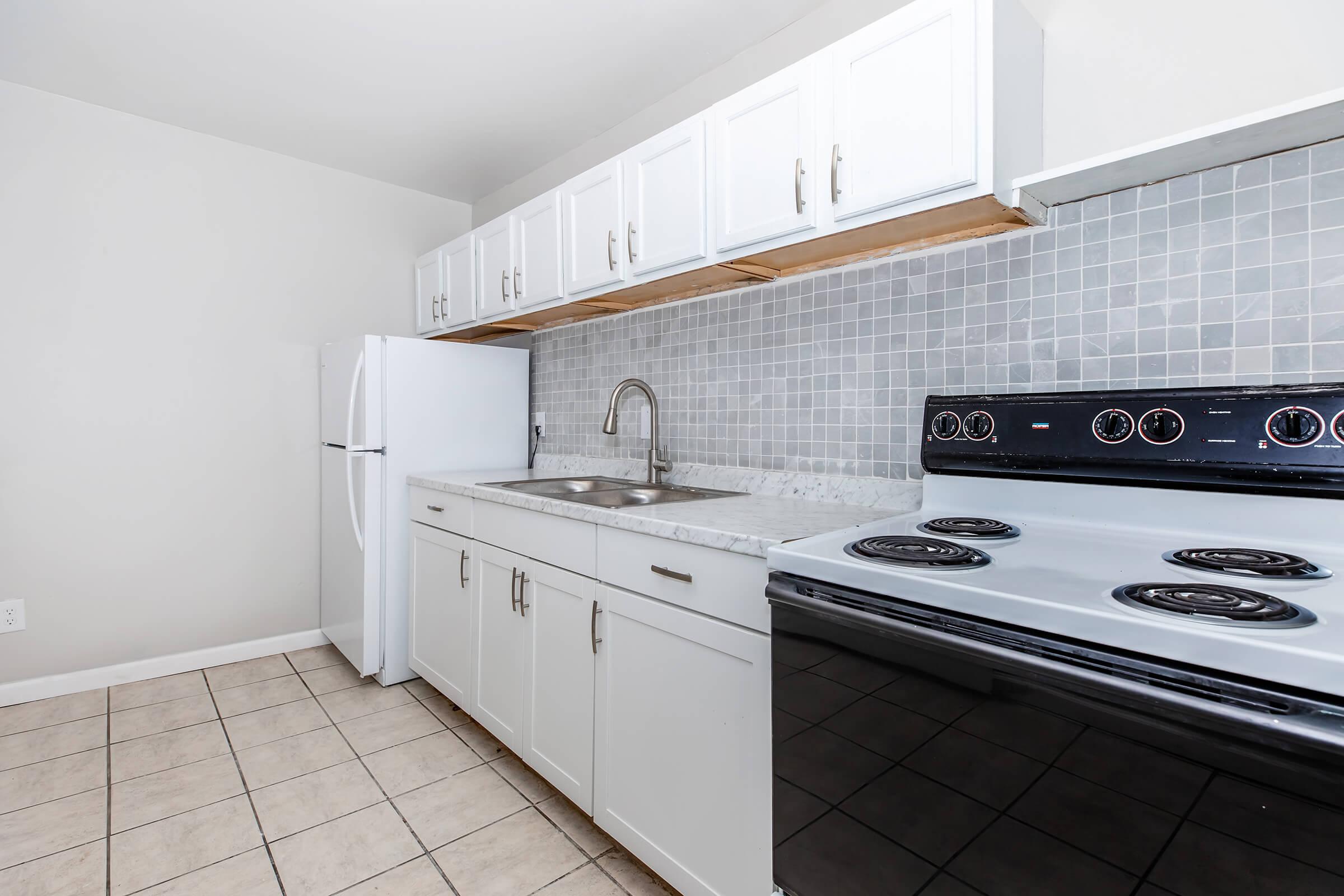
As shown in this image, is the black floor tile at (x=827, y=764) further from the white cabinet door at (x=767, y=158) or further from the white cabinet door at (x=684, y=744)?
the white cabinet door at (x=767, y=158)

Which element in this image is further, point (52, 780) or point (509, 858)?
point (52, 780)

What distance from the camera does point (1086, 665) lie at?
0.73 metres

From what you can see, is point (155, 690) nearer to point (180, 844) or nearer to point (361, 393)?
point (180, 844)

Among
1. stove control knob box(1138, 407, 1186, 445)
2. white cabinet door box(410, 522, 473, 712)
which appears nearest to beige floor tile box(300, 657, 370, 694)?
white cabinet door box(410, 522, 473, 712)

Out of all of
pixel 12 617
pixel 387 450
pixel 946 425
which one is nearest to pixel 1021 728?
pixel 946 425

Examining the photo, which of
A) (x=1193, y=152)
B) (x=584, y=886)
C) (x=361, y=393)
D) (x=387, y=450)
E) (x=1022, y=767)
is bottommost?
(x=584, y=886)

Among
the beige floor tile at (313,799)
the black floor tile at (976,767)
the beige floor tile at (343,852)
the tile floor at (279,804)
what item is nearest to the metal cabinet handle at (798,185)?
the black floor tile at (976,767)

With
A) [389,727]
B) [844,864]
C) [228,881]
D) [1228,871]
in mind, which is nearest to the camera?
[1228,871]

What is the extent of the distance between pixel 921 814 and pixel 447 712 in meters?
2.08

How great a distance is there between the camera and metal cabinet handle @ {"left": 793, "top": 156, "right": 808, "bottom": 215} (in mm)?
1537

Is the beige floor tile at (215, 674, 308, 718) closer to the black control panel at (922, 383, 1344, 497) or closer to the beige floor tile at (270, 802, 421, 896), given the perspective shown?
the beige floor tile at (270, 802, 421, 896)

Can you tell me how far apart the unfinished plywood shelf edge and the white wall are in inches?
126

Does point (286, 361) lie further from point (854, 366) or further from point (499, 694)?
point (854, 366)

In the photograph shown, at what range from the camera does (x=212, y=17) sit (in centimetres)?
206
